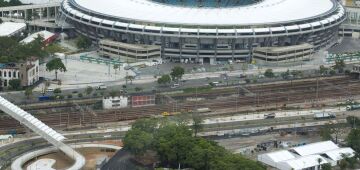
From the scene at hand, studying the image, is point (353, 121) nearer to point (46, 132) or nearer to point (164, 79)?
point (164, 79)

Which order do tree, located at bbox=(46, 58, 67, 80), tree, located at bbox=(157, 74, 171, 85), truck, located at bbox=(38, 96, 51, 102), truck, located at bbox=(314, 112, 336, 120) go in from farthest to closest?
1. tree, located at bbox=(46, 58, 67, 80)
2. tree, located at bbox=(157, 74, 171, 85)
3. truck, located at bbox=(38, 96, 51, 102)
4. truck, located at bbox=(314, 112, 336, 120)

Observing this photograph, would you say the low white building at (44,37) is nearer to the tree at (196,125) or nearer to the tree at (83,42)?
the tree at (83,42)

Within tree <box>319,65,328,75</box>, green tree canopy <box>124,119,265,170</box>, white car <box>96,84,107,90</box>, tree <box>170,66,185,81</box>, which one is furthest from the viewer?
tree <box>319,65,328,75</box>

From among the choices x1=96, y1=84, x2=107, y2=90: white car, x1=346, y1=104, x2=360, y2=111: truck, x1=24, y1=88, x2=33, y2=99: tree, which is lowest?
x1=346, y1=104, x2=360, y2=111: truck

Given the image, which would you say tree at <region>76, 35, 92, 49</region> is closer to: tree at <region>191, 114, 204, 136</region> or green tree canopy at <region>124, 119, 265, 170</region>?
tree at <region>191, 114, 204, 136</region>

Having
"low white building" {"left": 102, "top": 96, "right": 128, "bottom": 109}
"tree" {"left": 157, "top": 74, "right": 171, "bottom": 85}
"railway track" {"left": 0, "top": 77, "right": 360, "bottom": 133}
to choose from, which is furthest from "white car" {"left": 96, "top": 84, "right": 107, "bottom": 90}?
"railway track" {"left": 0, "top": 77, "right": 360, "bottom": 133}

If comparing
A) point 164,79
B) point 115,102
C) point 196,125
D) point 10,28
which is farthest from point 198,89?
point 10,28
